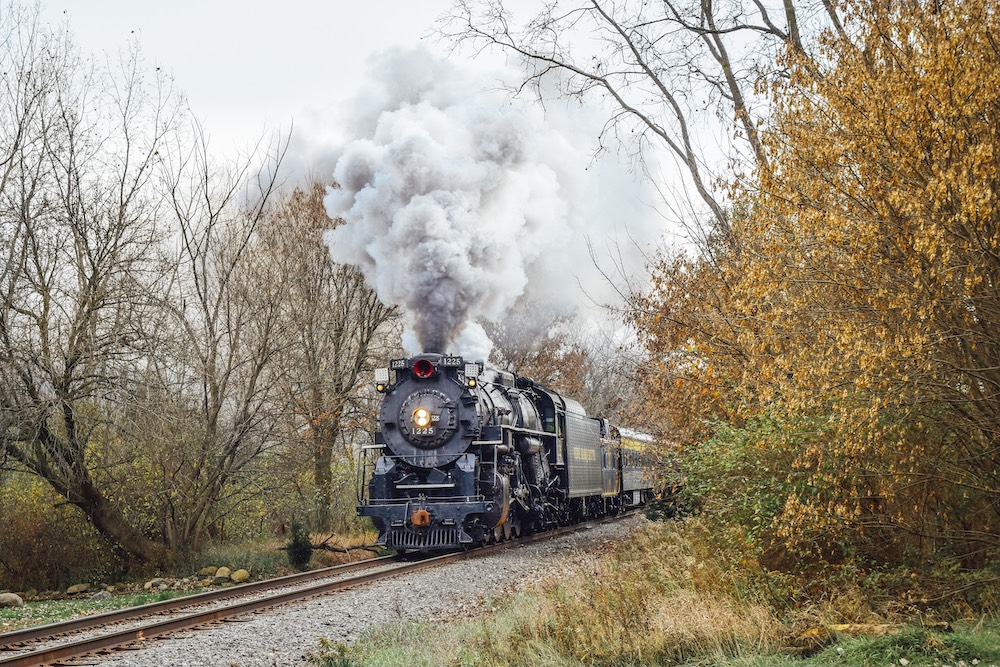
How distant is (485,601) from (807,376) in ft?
16.4

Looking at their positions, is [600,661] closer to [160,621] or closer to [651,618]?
[651,618]

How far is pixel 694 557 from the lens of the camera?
34.1ft

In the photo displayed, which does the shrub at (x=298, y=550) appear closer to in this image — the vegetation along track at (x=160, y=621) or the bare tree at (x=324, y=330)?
the vegetation along track at (x=160, y=621)

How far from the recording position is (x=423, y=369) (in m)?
16.2

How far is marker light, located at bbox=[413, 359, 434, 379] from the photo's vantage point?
16.1 m

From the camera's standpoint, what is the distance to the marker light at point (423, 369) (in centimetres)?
1611

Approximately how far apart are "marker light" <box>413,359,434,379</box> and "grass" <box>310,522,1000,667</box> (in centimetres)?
685

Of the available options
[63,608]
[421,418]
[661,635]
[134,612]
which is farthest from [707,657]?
[421,418]

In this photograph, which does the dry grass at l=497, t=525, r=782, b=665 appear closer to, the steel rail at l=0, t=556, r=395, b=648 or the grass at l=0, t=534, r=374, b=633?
the steel rail at l=0, t=556, r=395, b=648

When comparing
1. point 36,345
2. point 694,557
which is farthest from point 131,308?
point 694,557

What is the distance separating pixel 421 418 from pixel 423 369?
86cm

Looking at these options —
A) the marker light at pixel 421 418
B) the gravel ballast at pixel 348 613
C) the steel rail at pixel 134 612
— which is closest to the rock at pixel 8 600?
the steel rail at pixel 134 612

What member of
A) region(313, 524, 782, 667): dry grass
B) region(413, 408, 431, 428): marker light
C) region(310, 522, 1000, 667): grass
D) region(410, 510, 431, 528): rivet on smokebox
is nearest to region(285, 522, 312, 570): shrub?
region(410, 510, 431, 528): rivet on smokebox

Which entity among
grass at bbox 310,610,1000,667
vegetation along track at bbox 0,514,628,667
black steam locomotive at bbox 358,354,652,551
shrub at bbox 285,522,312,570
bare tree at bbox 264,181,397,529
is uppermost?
bare tree at bbox 264,181,397,529
